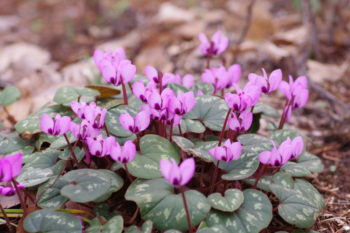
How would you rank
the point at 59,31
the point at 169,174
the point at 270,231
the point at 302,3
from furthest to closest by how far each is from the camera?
the point at 59,31 → the point at 302,3 → the point at 270,231 → the point at 169,174

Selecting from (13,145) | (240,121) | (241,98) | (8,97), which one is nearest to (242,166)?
(240,121)

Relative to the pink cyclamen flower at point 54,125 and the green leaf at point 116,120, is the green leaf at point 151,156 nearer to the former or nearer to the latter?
the green leaf at point 116,120

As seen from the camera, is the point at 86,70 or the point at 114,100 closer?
the point at 114,100

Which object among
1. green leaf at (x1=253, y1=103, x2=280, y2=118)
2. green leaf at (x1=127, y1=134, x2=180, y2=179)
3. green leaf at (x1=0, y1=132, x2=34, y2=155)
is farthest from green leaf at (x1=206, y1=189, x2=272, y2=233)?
green leaf at (x1=0, y1=132, x2=34, y2=155)

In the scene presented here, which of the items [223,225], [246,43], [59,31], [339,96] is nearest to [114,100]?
[223,225]

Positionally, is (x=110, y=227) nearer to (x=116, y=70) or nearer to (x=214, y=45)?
(x=116, y=70)

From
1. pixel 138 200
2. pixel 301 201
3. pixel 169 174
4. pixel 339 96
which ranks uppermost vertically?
pixel 169 174

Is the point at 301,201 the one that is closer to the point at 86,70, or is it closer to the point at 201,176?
the point at 201,176

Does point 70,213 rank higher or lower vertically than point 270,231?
higher
